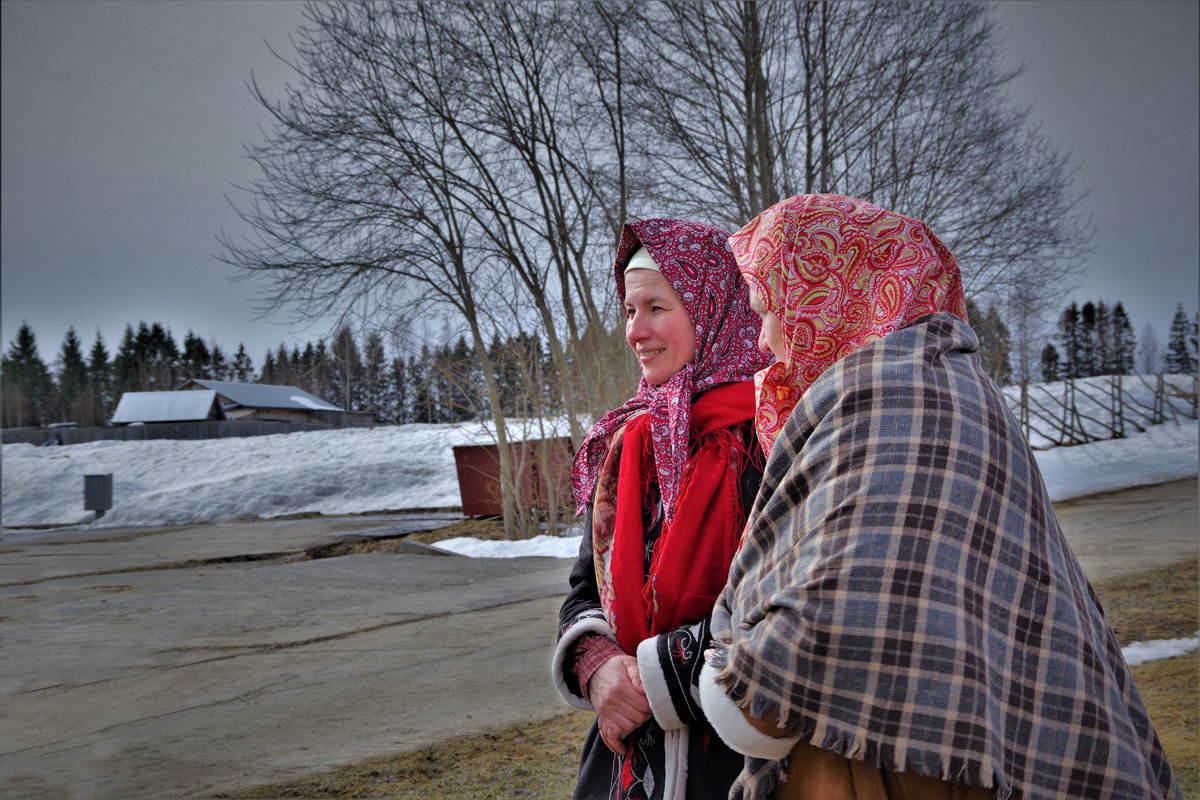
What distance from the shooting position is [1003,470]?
45.5 inches

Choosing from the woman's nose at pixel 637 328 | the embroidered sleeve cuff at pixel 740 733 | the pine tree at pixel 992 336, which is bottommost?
the embroidered sleeve cuff at pixel 740 733

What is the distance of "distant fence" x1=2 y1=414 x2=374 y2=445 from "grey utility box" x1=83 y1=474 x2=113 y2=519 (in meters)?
2.00

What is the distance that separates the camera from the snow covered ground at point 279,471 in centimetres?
1727

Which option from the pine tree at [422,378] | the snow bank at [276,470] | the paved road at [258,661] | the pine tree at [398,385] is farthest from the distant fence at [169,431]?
the paved road at [258,661]

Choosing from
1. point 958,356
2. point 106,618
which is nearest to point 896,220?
point 958,356

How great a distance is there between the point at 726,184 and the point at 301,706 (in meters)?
8.41

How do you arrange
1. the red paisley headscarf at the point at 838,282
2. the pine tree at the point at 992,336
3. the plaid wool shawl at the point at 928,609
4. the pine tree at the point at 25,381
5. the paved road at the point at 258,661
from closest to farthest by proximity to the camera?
1. the plaid wool shawl at the point at 928,609
2. the red paisley headscarf at the point at 838,282
3. the paved road at the point at 258,661
4. the pine tree at the point at 25,381
5. the pine tree at the point at 992,336

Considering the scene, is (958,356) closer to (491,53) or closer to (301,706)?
(301,706)

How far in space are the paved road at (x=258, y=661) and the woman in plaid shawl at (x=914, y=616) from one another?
3.03 metres

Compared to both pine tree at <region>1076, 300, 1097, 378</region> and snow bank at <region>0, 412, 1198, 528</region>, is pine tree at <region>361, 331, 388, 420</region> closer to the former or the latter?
snow bank at <region>0, 412, 1198, 528</region>

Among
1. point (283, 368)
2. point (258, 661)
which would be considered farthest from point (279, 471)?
point (258, 661)

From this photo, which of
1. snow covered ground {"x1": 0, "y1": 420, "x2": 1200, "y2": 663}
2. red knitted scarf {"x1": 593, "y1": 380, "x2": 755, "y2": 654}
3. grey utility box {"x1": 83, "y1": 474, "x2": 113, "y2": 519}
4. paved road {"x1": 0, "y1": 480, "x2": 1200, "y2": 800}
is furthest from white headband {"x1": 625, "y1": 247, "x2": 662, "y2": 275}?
grey utility box {"x1": 83, "y1": 474, "x2": 113, "y2": 519}

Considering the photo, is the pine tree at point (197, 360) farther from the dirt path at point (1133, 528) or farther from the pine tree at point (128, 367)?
the dirt path at point (1133, 528)

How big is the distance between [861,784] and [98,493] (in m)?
18.6
